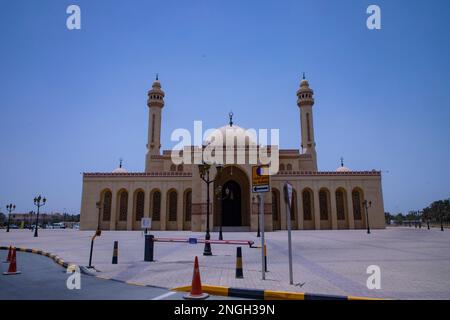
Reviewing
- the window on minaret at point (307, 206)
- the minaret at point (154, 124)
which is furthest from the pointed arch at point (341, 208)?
the minaret at point (154, 124)

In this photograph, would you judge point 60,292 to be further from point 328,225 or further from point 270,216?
point 328,225

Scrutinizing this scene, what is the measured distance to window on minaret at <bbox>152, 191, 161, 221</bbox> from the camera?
122 feet

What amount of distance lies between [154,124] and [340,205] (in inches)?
1055

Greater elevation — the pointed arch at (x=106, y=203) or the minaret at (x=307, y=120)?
the minaret at (x=307, y=120)

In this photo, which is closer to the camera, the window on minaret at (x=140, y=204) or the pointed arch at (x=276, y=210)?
the pointed arch at (x=276, y=210)

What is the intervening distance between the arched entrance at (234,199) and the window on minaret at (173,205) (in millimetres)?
5133

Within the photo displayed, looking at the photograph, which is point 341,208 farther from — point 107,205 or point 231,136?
point 107,205

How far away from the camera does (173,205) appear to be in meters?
37.6

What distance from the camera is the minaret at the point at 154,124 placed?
139 feet

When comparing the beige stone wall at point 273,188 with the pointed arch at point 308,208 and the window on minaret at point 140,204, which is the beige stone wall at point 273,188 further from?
the window on minaret at point 140,204

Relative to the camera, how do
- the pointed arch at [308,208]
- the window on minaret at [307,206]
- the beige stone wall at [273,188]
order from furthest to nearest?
the window on minaret at [307,206]
the pointed arch at [308,208]
the beige stone wall at [273,188]
